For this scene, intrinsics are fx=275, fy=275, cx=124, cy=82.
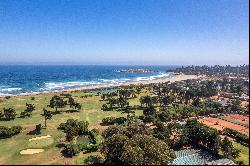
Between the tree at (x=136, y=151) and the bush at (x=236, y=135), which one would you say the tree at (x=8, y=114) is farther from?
the bush at (x=236, y=135)

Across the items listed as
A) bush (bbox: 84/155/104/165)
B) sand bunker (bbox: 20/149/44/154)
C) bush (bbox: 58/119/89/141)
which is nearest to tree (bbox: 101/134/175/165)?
bush (bbox: 84/155/104/165)

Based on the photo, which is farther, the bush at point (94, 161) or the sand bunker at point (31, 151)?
the sand bunker at point (31, 151)

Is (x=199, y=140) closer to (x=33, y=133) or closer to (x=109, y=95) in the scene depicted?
(x=33, y=133)

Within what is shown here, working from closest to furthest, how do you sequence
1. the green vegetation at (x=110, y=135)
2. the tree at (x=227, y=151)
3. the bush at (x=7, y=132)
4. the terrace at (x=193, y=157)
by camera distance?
1. the green vegetation at (x=110, y=135)
2. the terrace at (x=193, y=157)
3. the tree at (x=227, y=151)
4. the bush at (x=7, y=132)

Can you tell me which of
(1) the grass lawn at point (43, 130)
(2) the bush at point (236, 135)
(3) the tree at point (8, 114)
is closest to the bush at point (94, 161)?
(1) the grass lawn at point (43, 130)

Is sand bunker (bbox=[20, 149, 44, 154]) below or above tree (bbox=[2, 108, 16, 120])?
below

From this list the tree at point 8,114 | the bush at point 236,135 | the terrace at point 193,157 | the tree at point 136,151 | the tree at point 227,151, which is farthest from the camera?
the tree at point 8,114

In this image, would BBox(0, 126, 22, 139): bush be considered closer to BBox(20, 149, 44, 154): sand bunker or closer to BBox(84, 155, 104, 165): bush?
BBox(20, 149, 44, 154): sand bunker

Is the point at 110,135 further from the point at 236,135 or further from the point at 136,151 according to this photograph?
the point at 236,135

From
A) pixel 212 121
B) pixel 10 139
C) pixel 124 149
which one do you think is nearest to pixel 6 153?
pixel 10 139
